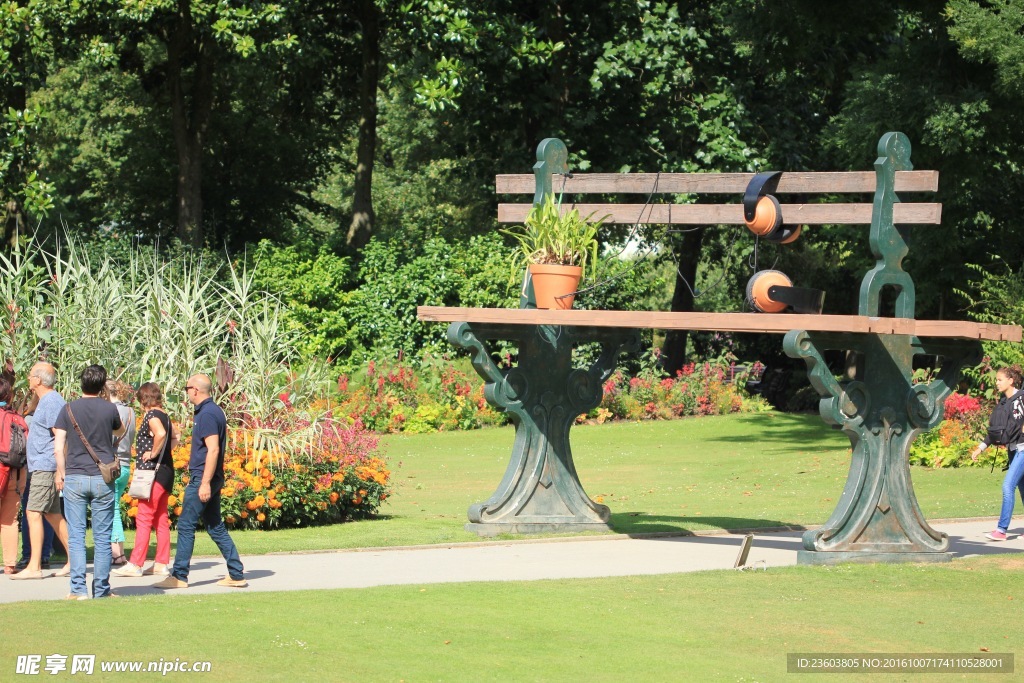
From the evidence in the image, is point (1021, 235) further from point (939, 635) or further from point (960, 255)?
point (939, 635)

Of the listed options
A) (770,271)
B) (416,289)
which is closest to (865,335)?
(770,271)

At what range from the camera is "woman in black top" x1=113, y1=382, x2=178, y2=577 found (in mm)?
10617

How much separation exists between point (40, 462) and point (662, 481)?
409 inches

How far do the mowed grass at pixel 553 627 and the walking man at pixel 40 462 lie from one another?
1.48 meters

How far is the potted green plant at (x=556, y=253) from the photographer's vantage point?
39.3 feet

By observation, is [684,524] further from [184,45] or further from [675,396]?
[184,45]

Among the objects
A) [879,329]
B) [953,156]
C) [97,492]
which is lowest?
[97,492]

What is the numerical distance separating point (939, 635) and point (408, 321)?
21.8m

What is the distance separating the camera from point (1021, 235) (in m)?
28.2

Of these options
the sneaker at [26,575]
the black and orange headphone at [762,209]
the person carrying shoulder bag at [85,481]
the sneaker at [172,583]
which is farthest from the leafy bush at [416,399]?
the person carrying shoulder bag at [85,481]

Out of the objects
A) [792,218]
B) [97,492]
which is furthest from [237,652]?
[792,218]

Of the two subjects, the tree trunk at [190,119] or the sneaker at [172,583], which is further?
the tree trunk at [190,119]

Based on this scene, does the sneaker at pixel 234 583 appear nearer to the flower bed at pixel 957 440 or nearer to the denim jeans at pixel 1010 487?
the denim jeans at pixel 1010 487

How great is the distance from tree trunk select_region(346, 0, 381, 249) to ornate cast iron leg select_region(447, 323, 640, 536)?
65.0 ft
